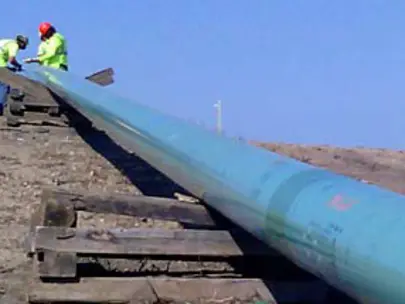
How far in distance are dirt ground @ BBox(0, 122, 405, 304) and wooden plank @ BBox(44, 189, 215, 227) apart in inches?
24.7

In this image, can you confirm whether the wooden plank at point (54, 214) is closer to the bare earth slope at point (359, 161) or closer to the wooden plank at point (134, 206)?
the wooden plank at point (134, 206)

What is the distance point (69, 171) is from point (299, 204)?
265 inches

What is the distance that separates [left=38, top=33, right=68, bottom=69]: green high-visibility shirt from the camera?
14.1 metres

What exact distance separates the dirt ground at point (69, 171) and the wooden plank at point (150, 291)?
419 millimetres

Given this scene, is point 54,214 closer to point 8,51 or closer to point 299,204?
point 299,204

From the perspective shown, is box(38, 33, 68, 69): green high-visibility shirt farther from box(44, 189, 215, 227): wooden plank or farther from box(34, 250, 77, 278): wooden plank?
box(34, 250, 77, 278): wooden plank

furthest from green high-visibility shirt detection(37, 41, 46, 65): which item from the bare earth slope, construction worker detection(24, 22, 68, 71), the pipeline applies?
the pipeline

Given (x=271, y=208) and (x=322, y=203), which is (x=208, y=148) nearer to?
(x=271, y=208)

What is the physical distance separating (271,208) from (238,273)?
76.0 inches

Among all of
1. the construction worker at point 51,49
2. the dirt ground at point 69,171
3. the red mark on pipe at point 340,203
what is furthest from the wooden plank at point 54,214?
the construction worker at point 51,49

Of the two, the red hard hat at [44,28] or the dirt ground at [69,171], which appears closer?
the dirt ground at [69,171]

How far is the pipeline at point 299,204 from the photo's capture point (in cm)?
288

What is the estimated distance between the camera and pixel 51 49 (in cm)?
1412

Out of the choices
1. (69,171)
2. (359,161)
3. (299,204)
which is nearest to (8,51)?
(69,171)
